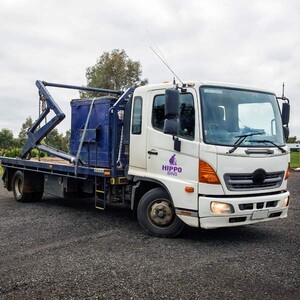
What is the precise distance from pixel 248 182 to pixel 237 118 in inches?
39.7

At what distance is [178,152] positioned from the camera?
6.16m

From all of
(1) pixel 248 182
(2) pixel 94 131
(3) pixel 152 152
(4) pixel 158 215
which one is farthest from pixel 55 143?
(1) pixel 248 182

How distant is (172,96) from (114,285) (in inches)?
108

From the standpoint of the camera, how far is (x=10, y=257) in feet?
17.9

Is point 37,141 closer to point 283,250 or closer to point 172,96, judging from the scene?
point 172,96

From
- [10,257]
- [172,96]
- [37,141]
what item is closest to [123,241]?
[10,257]

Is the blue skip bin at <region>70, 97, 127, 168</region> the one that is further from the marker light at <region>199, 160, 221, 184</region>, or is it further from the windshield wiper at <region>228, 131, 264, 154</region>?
the windshield wiper at <region>228, 131, 264, 154</region>

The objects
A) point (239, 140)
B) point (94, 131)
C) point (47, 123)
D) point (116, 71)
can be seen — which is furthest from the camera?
point (116, 71)

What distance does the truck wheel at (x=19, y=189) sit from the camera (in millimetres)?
10039

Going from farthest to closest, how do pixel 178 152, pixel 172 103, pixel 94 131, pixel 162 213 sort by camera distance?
pixel 94 131 < pixel 162 213 < pixel 178 152 < pixel 172 103

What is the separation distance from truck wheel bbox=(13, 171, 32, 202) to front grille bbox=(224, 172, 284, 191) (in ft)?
19.9

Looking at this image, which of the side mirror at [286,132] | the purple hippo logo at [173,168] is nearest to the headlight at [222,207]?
the purple hippo logo at [173,168]

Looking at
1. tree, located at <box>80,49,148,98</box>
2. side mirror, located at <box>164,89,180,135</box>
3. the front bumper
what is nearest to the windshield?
side mirror, located at <box>164,89,180,135</box>

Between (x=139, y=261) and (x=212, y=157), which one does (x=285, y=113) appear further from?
(x=139, y=261)
